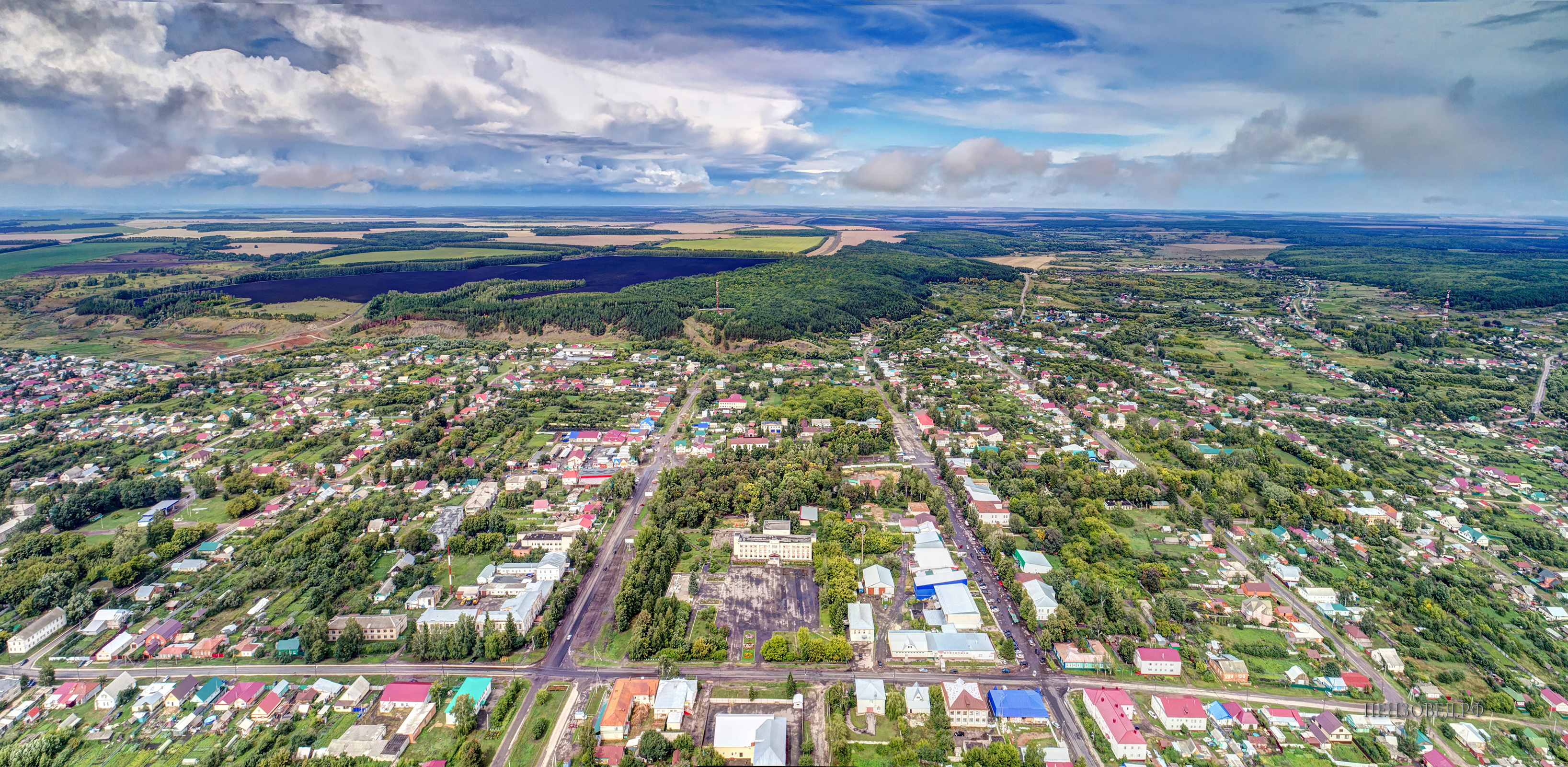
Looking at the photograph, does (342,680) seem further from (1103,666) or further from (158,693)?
(1103,666)

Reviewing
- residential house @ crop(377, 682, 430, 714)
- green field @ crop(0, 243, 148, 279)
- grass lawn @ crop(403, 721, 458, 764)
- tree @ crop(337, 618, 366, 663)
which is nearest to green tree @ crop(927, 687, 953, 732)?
grass lawn @ crop(403, 721, 458, 764)

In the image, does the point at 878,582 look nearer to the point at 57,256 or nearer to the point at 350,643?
the point at 350,643

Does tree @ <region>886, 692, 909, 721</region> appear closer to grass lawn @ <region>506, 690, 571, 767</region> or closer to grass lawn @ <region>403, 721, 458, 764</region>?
grass lawn @ <region>506, 690, 571, 767</region>

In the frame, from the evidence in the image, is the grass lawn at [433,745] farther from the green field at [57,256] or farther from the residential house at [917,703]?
the green field at [57,256]

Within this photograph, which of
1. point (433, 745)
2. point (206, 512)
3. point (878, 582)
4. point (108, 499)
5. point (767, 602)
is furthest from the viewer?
point (206, 512)

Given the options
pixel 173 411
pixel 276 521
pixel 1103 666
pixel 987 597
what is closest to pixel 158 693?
pixel 276 521

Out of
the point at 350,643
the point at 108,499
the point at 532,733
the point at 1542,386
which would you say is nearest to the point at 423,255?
the point at 108,499
